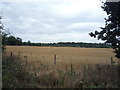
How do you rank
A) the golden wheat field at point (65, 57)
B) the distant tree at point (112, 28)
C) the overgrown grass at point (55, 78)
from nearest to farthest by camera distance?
1. the overgrown grass at point (55, 78)
2. the distant tree at point (112, 28)
3. the golden wheat field at point (65, 57)

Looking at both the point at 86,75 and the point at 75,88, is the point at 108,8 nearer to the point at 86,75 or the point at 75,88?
the point at 86,75

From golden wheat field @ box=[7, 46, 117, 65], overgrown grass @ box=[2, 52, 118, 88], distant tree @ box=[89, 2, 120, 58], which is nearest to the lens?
overgrown grass @ box=[2, 52, 118, 88]

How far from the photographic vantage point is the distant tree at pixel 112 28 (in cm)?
1030

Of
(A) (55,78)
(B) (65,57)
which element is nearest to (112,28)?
(A) (55,78)

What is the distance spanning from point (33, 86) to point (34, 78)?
0.92 meters

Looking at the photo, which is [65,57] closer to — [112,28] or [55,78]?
[112,28]

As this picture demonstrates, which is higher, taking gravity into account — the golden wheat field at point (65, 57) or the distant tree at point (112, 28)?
the distant tree at point (112, 28)

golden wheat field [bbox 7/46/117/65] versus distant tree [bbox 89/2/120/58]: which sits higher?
distant tree [bbox 89/2/120/58]

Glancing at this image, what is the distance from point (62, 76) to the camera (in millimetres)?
8086

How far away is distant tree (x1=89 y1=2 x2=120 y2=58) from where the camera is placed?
10.3m

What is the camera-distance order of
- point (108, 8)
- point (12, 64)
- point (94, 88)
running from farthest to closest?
point (108, 8)
point (12, 64)
point (94, 88)

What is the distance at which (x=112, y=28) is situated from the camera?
10.8 meters

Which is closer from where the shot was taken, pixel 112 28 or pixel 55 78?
pixel 55 78

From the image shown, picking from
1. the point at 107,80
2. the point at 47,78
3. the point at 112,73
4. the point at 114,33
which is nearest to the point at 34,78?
the point at 47,78
